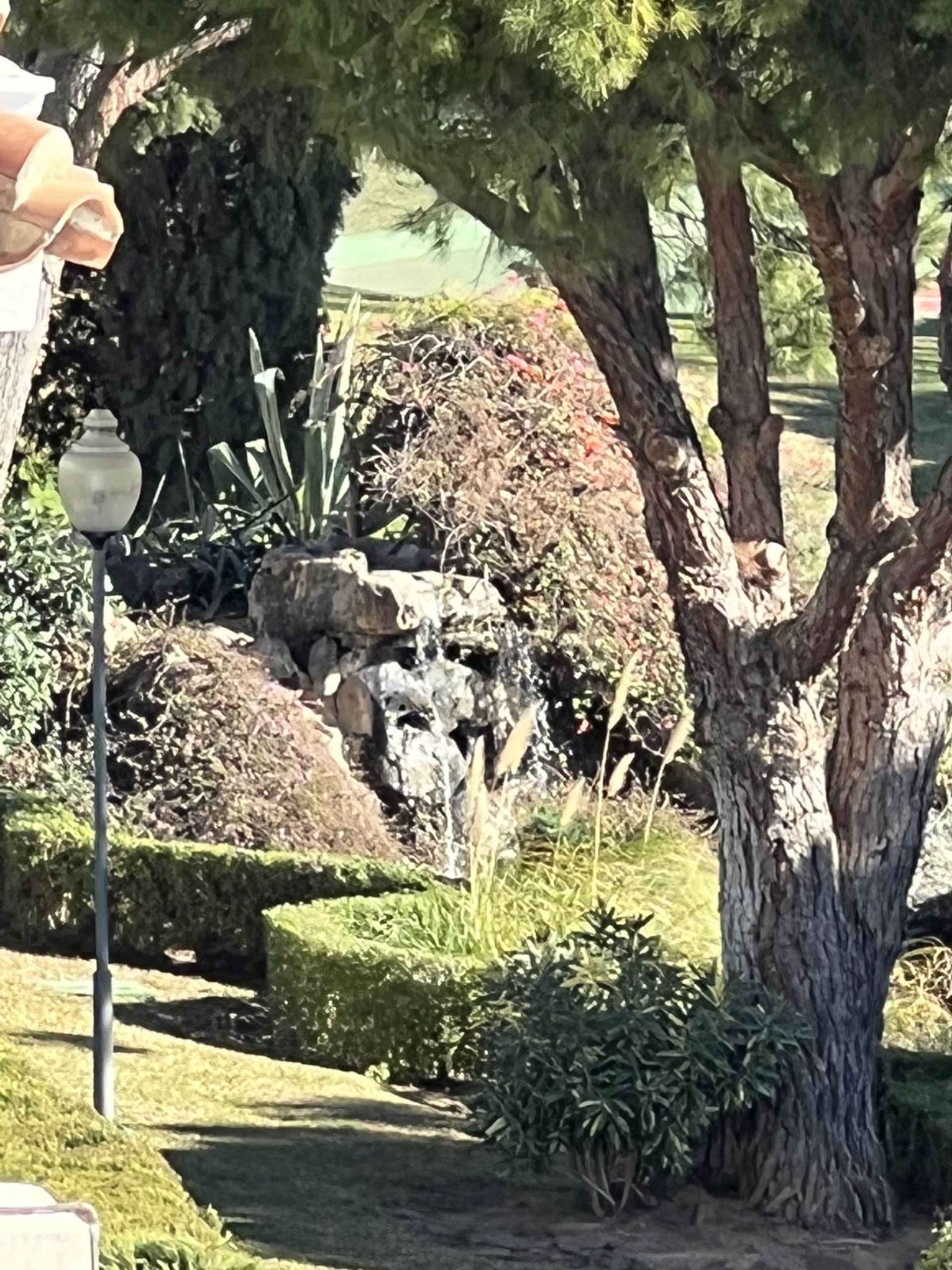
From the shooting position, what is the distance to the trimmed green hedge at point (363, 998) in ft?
30.6

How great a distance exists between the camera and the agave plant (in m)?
13.4

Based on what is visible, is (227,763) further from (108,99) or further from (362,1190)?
(362,1190)

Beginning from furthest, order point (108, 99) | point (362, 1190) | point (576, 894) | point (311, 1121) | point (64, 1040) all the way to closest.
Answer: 1. point (108, 99)
2. point (576, 894)
3. point (64, 1040)
4. point (311, 1121)
5. point (362, 1190)

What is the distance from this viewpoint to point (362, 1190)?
25.6 feet

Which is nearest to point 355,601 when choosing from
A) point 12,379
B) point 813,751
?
point 12,379

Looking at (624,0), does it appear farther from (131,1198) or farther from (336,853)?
(336,853)

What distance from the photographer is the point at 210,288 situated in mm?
15906

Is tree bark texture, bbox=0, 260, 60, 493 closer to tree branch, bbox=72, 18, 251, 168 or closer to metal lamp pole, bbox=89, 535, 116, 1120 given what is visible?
metal lamp pole, bbox=89, 535, 116, 1120

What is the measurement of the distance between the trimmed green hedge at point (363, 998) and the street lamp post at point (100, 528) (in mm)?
1306

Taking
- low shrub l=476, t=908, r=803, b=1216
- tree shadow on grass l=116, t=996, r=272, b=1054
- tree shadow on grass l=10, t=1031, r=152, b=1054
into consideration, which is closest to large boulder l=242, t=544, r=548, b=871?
tree shadow on grass l=116, t=996, r=272, b=1054

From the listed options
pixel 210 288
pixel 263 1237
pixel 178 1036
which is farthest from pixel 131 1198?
pixel 210 288

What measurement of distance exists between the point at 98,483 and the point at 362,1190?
3112 millimetres

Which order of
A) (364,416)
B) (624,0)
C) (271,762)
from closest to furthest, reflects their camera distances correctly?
(624,0), (271,762), (364,416)

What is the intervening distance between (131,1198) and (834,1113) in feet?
9.85
